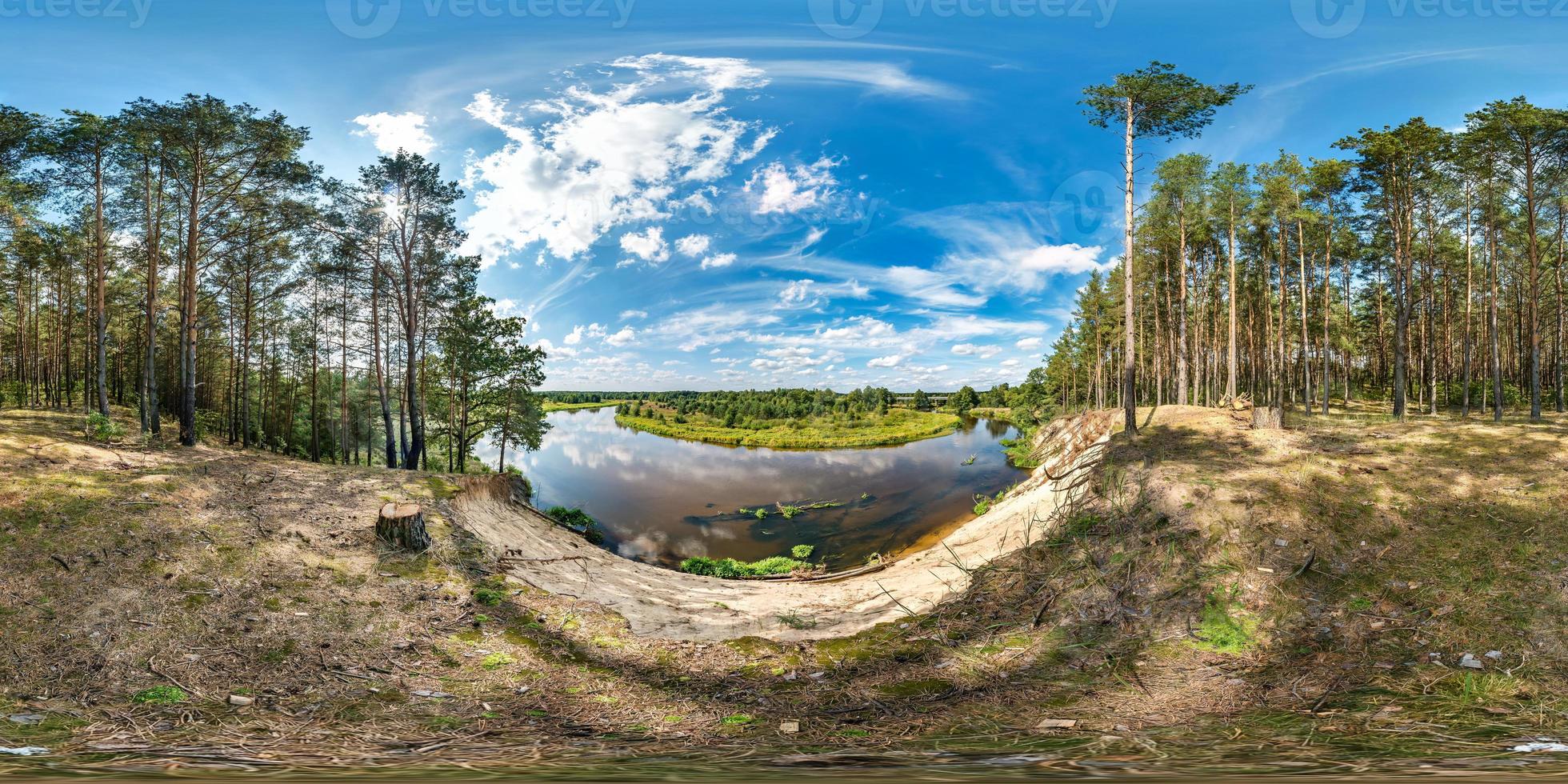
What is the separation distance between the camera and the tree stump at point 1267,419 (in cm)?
1230

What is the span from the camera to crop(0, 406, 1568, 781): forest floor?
4109mm

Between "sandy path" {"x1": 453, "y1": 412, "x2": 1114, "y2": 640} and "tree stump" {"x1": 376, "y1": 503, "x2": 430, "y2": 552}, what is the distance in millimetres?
1302

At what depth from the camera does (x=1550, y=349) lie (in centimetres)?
3966

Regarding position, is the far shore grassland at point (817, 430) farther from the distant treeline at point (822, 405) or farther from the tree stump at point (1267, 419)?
the tree stump at point (1267, 419)

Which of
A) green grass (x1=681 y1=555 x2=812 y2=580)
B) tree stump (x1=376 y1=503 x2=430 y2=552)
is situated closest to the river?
green grass (x1=681 y1=555 x2=812 y2=580)

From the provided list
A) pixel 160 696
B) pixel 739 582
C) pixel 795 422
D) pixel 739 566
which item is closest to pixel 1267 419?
pixel 739 582

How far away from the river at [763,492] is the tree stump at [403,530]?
43.6 ft

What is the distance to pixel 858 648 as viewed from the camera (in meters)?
6.98

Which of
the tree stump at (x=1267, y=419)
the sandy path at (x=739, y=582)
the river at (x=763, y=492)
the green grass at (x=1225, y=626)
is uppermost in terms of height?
the tree stump at (x=1267, y=419)

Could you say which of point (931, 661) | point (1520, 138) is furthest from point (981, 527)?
point (1520, 138)

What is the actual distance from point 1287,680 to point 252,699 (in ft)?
31.8

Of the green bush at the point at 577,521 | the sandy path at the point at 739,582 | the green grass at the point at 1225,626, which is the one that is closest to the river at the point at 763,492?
the green bush at the point at 577,521

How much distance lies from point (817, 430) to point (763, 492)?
30722mm

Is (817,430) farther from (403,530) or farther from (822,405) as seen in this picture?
(403,530)
